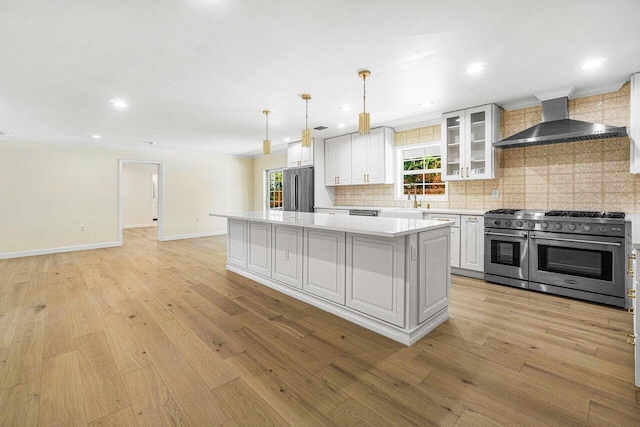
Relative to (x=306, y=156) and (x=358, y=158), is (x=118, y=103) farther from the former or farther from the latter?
(x=358, y=158)

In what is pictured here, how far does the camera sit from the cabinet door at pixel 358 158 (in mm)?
5461

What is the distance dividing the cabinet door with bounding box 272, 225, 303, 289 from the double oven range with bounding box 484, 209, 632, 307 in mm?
2440

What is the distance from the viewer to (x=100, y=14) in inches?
78.9

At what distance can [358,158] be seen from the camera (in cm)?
555

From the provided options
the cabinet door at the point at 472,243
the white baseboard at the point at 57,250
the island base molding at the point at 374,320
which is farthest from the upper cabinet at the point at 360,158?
the white baseboard at the point at 57,250

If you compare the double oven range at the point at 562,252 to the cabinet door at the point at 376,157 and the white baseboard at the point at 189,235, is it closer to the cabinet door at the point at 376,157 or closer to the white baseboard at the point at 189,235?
the cabinet door at the point at 376,157

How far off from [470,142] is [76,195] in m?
7.67

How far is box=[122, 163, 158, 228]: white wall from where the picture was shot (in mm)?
10289

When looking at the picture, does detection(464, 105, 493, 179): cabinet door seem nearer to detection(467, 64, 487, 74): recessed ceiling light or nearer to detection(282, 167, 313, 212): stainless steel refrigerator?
detection(467, 64, 487, 74): recessed ceiling light

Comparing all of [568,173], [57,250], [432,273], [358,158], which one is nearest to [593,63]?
[568,173]

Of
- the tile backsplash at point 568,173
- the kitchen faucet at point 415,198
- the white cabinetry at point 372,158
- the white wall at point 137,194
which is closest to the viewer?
the tile backsplash at point 568,173

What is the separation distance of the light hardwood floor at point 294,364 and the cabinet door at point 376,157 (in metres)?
2.58

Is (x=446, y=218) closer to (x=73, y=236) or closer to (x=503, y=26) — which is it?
(x=503, y=26)

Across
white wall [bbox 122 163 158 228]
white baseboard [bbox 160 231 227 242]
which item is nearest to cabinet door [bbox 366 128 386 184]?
white baseboard [bbox 160 231 227 242]
